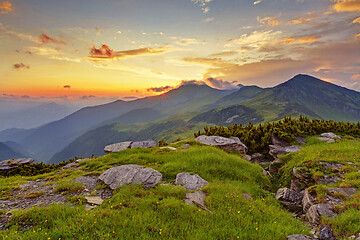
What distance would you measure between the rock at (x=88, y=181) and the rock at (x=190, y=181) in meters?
5.77

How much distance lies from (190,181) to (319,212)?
22.8ft

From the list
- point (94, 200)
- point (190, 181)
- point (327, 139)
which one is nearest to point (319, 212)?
point (190, 181)

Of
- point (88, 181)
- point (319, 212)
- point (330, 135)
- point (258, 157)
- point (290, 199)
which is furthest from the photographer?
point (330, 135)

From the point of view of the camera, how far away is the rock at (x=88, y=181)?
12.0 m

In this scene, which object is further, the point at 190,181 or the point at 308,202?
the point at 190,181

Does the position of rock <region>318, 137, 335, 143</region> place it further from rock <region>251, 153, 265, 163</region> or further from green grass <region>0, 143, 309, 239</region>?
green grass <region>0, 143, 309, 239</region>

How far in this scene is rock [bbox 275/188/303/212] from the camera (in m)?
10.7

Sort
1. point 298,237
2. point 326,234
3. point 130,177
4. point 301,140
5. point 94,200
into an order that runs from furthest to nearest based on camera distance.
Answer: point 301,140
point 130,177
point 94,200
point 326,234
point 298,237

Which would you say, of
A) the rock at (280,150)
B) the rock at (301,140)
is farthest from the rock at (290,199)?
the rock at (301,140)

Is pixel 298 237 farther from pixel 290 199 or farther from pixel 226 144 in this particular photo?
pixel 226 144

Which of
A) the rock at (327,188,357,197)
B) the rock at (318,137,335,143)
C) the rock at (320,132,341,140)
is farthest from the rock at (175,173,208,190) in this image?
the rock at (320,132,341,140)

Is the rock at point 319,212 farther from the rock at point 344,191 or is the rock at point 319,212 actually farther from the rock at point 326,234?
the rock at point 344,191

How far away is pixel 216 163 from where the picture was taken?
49.6 feet

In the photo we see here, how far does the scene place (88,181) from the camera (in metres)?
12.7
